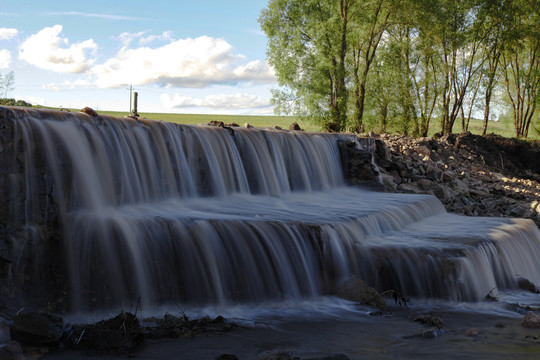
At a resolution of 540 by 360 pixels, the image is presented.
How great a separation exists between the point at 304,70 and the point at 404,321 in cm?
2775

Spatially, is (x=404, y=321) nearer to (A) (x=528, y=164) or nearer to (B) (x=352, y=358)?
(B) (x=352, y=358)

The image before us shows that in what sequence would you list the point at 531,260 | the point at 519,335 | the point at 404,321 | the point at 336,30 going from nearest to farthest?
the point at 519,335 → the point at 404,321 → the point at 531,260 → the point at 336,30

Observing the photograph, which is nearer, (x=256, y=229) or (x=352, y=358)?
(x=352, y=358)

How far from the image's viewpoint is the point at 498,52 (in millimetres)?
39500

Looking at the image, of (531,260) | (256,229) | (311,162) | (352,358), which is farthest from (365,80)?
(352,358)

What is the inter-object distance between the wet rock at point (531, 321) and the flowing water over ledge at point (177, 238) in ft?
4.67

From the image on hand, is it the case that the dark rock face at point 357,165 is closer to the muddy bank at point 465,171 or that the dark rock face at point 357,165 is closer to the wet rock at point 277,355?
the muddy bank at point 465,171

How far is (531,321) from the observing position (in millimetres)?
7805

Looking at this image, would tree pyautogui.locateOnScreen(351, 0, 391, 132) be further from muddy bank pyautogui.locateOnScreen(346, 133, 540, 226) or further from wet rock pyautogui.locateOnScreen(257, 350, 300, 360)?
wet rock pyautogui.locateOnScreen(257, 350, 300, 360)

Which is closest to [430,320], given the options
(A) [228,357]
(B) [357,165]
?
(A) [228,357]

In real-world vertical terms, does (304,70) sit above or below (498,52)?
below

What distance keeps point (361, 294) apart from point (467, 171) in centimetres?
2028

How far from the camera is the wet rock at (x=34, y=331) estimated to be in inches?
249

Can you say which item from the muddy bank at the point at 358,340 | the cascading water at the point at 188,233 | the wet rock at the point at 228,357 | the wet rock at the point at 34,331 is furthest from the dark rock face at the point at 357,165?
the wet rock at the point at 34,331
